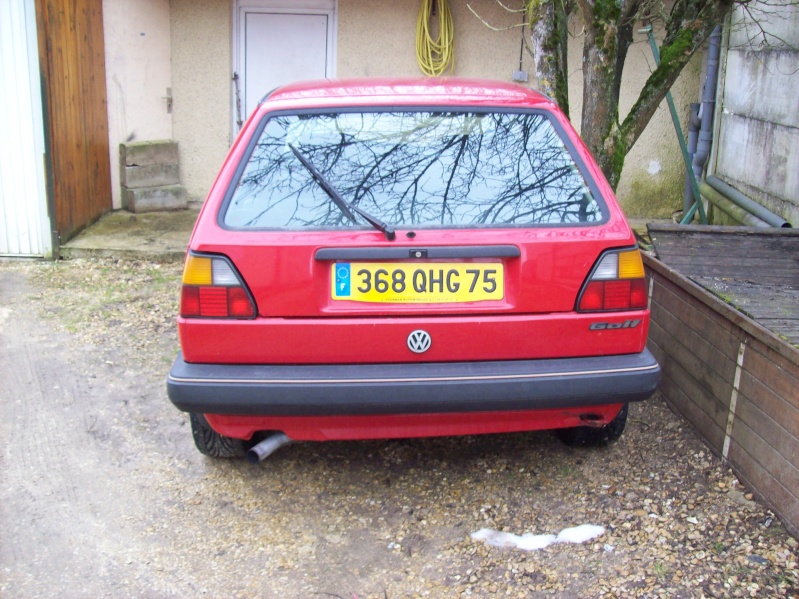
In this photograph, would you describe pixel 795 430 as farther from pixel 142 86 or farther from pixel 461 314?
pixel 142 86

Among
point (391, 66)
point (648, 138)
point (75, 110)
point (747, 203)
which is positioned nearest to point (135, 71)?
point (75, 110)

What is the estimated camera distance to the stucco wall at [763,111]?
21.1 feet

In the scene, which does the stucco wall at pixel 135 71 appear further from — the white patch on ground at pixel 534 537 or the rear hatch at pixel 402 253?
the white patch on ground at pixel 534 537

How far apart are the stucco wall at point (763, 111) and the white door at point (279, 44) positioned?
381cm

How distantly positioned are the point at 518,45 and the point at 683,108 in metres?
1.73

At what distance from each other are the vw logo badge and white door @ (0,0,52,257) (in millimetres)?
5009

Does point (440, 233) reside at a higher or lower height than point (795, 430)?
higher

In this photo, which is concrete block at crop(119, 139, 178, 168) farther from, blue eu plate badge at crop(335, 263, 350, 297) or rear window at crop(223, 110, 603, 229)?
blue eu plate badge at crop(335, 263, 350, 297)

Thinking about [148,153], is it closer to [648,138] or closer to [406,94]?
[648,138]

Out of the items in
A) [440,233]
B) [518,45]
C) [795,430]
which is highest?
[518,45]

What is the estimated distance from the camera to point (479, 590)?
10.0 ft

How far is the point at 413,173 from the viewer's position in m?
3.39

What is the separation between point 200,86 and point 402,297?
638cm

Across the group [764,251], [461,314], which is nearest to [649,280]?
[764,251]
